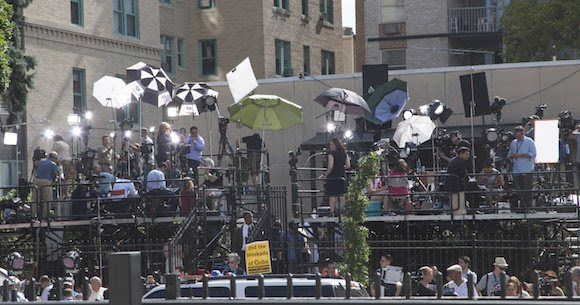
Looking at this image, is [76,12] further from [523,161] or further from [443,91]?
[523,161]

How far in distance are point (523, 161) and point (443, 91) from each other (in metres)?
12.2

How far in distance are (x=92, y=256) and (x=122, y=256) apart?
13385 mm

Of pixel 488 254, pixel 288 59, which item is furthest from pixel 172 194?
pixel 288 59

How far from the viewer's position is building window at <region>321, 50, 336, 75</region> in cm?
4662

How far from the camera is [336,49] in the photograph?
157ft

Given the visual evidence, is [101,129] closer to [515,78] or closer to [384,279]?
[515,78]

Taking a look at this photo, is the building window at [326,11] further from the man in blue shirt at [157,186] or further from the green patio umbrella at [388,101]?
the man in blue shirt at [157,186]

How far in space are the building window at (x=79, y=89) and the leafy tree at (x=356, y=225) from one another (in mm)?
19155

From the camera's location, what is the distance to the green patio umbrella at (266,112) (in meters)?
21.8

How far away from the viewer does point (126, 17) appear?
116 feet

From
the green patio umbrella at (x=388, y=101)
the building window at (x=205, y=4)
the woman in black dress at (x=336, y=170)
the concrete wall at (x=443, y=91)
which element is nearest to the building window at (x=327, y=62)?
the building window at (x=205, y=4)

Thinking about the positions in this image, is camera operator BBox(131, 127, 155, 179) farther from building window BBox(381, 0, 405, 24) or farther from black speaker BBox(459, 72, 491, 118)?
building window BBox(381, 0, 405, 24)

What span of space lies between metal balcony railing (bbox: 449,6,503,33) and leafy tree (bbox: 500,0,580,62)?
6.57 meters

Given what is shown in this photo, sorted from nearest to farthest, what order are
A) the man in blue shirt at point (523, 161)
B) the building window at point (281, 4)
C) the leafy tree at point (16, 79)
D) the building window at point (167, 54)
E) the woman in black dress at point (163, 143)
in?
1. the man in blue shirt at point (523, 161)
2. the woman in black dress at point (163, 143)
3. the leafy tree at point (16, 79)
4. the building window at point (167, 54)
5. the building window at point (281, 4)
